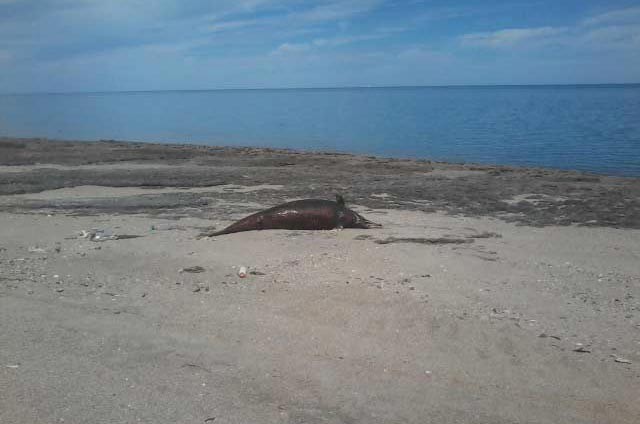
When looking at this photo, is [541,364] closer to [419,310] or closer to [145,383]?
[419,310]

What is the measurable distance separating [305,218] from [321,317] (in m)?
4.28

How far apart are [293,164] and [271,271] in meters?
13.6

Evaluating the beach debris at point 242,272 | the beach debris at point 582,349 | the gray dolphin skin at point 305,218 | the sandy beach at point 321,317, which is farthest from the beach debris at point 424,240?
the beach debris at point 582,349

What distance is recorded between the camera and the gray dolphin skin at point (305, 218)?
9.69 metres

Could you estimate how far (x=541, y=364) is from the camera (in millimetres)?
4750

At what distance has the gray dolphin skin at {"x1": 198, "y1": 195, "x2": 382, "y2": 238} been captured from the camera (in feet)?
31.8

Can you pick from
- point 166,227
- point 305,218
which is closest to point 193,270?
point 166,227

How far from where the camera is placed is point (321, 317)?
5.68 meters

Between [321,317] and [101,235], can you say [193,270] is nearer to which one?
[321,317]

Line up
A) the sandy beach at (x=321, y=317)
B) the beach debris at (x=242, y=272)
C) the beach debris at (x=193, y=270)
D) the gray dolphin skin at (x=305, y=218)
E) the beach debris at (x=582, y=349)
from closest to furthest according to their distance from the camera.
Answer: the sandy beach at (x=321, y=317) < the beach debris at (x=582, y=349) < the beach debris at (x=242, y=272) < the beach debris at (x=193, y=270) < the gray dolphin skin at (x=305, y=218)

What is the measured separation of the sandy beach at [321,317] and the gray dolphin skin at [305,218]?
0.33m

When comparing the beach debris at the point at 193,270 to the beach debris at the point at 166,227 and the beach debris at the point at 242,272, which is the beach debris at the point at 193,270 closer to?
the beach debris at the point at 242,272

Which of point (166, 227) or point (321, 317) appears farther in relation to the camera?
point (166, 227)

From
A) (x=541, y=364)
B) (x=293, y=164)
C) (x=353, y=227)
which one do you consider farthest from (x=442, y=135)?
(x=541, y=364)
